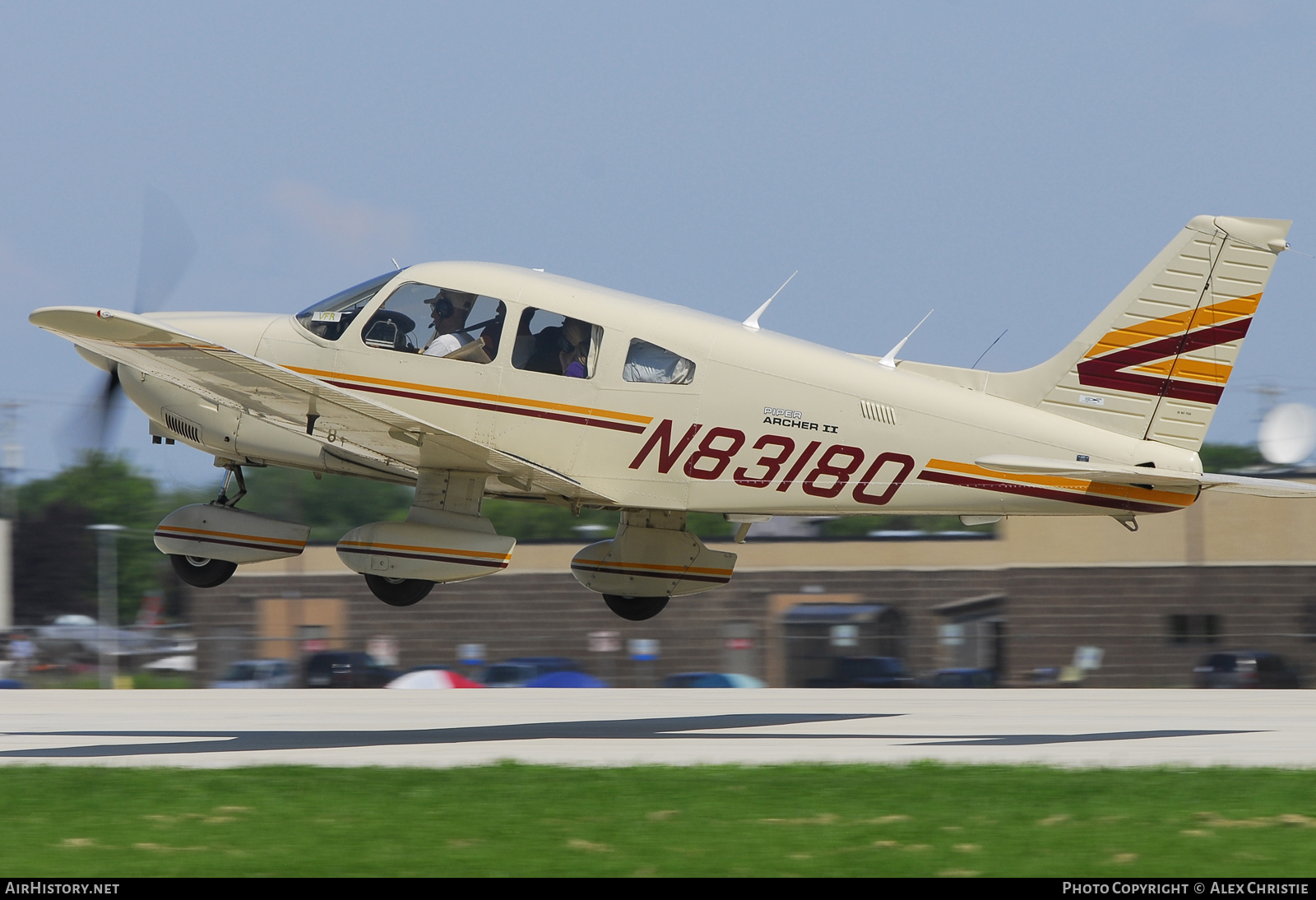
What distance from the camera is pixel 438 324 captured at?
13.4 metres

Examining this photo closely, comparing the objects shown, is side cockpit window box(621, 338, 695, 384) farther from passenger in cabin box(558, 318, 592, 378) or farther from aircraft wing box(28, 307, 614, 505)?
aircraft wing box(28, 307, 614, 505)

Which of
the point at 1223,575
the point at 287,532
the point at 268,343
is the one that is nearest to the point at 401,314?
the point at 268,343

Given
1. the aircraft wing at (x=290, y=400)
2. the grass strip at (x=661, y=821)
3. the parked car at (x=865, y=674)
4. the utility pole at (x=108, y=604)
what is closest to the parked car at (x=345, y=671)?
the utility pole at (x=108, y=604)

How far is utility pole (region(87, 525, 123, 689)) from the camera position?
31.3 meters

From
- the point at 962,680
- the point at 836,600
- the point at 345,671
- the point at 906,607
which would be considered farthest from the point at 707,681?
the point at 906,607

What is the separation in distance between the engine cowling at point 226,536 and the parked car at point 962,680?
18.4 meters

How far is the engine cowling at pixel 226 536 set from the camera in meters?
14.1

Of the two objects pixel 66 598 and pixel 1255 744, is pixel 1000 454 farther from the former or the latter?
pixel 66 598

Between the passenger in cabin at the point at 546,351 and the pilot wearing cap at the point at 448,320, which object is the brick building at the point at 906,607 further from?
the pilot wearing cap at the point at 448,320

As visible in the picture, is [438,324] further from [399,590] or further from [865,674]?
[865,674]

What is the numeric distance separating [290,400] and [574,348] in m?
2.62

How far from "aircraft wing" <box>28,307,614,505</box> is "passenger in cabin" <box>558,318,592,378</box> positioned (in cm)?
96

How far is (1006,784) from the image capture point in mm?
10609

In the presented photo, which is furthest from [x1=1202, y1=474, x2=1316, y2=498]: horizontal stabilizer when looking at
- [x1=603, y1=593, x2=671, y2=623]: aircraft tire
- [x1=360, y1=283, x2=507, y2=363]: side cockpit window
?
[x1=360, y1=283, x2=507, y2=363]: side cockpit window
